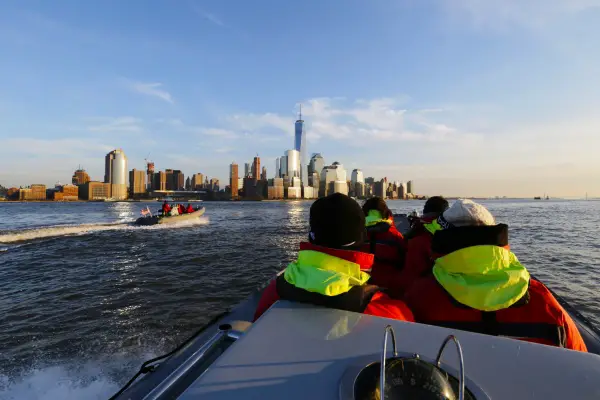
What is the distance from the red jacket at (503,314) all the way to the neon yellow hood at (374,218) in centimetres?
334

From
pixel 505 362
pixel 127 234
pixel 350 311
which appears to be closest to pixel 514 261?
pixel 505 362

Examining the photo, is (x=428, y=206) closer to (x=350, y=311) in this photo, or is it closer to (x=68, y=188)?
(x=350, y=311)

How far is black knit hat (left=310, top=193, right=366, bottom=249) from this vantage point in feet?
6.57

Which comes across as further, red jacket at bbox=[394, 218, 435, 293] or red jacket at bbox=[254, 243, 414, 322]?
red jacket at bbox=[394, 218, 435, 293]

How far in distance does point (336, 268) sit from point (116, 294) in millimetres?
9500

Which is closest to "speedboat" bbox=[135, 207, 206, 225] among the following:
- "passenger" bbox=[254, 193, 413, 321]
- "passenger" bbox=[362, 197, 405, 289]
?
"passenger" bbox=[362, 197, 405, 289]

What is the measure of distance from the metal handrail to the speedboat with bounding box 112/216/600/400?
34.7 inches

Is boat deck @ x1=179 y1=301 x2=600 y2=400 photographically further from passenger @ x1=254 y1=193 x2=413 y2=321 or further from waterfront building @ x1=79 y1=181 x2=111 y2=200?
waterfront building @ x1=79 y1=181 x2=111 y2=200

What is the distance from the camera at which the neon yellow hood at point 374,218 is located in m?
5.51

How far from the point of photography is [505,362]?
1332 millimetres

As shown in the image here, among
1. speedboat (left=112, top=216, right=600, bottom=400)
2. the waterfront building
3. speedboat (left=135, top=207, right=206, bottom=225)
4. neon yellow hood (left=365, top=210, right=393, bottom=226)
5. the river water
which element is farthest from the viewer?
the waterfront building

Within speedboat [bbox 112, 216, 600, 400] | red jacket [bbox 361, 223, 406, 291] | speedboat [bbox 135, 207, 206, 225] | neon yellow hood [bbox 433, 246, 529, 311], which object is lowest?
speedboat [bbox 135, 207, 206, 225]

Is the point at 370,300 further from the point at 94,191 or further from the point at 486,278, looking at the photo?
the point at 94,191

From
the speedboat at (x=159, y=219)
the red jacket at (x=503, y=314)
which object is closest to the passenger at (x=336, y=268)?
the red jacket at (x=503, y=314)
